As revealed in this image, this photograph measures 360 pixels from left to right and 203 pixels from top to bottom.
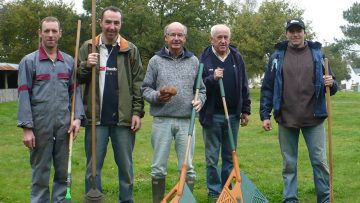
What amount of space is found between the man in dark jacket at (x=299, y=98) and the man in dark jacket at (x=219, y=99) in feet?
1.71

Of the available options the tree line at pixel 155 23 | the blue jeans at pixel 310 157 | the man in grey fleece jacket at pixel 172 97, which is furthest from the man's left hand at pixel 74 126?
the tree line at pixel 155 23

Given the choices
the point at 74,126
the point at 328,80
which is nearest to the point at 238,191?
the point at 328,80

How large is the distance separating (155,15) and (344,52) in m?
49.4

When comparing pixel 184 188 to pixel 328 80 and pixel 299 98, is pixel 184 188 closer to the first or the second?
pixel 299 98

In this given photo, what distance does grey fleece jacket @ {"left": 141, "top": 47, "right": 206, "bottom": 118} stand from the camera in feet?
20.2

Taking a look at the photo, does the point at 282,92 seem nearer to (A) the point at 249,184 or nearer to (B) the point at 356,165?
(A) the point at 249,184

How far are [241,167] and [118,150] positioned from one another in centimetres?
443

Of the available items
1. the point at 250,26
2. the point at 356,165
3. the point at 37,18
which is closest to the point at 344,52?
the point at 250,26

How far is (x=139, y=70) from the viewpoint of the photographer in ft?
20.5

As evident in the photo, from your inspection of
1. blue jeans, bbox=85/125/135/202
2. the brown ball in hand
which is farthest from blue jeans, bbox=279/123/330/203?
blue jeans, bbox=85/125/135/202

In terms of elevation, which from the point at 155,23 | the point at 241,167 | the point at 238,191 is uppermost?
the point at 155,23

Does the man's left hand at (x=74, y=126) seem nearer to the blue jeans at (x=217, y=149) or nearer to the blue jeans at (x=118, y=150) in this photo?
the blue jeans at (x=118, y=150)

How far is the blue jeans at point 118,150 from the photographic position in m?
6.07

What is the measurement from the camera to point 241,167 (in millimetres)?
10102
